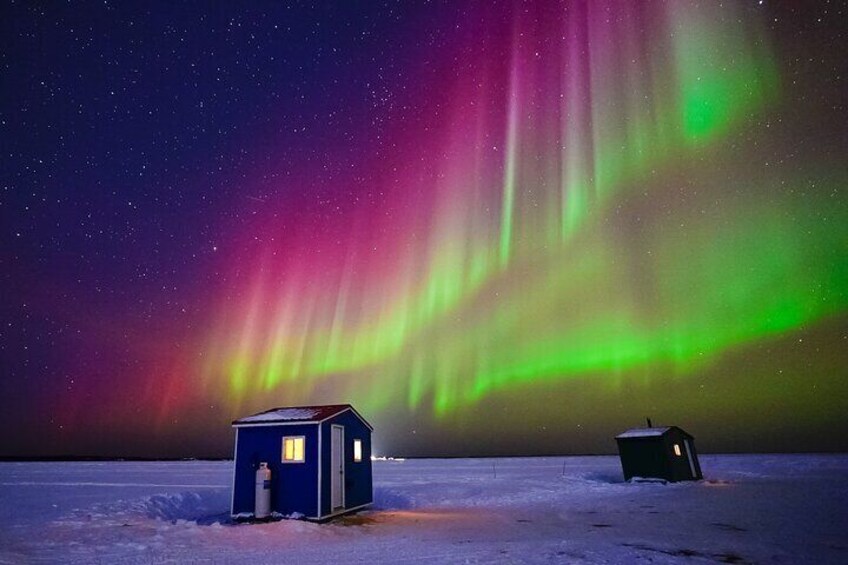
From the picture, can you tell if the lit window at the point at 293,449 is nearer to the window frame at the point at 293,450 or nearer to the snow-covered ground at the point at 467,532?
the window frame at the point at 293,450

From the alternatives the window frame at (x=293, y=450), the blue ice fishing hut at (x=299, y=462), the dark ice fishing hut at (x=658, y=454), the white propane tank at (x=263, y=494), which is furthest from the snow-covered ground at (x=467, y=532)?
the dark ice fishing hut at (x=658, y=454)

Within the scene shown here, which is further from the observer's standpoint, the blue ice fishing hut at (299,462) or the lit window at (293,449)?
the lit window at (293,449)

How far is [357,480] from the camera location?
20.3 metres

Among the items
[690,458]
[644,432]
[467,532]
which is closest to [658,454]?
[644,432]

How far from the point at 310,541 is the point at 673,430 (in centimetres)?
2812

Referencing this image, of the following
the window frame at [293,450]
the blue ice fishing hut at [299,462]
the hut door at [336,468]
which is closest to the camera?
the blue ice fishing hut at [299,462]

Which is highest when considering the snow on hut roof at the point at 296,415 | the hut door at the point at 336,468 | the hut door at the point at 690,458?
the snow on hut roof at the point at 296,415

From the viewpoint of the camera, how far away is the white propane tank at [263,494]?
17391 millimetres

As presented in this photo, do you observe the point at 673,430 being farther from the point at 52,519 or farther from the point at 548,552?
the point at 52,519

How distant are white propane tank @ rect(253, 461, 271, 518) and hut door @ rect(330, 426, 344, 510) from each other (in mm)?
2209

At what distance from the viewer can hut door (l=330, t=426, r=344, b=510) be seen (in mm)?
18141

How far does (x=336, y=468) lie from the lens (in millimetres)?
18562

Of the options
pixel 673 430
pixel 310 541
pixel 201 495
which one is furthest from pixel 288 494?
pixel 673 430

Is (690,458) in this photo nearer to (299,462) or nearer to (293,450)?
(299,462)
